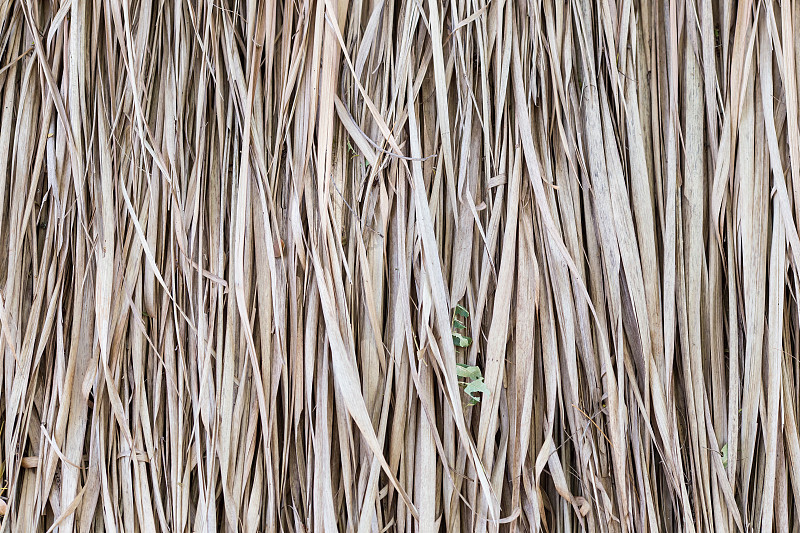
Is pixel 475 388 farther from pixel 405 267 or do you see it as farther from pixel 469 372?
pixel 405 267

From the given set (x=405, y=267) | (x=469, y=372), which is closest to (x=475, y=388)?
(x=469, y=372)

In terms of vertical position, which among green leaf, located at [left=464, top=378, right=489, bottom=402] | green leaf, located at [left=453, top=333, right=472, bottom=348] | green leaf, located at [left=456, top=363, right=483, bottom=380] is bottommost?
green leaf, located at [left=464, top=378, right=489, bottom=402]

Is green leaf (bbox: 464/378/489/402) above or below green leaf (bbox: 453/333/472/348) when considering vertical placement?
below

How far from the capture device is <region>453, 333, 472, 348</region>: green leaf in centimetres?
54

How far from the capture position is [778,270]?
0.55 metres

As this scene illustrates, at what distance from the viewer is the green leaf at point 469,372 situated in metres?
0.54

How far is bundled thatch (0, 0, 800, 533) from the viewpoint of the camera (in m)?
0.54

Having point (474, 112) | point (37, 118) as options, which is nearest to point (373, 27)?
point (474, 112)

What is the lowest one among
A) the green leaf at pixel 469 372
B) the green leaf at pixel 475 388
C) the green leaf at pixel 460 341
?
the green leaf at pixel 475 388

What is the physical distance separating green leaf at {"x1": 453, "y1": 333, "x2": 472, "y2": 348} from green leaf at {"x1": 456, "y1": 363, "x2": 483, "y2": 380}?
0.02m

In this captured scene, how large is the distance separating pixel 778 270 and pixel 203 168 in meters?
0.61

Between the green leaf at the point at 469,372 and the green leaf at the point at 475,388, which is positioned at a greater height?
the green leaf at the point at 469,372

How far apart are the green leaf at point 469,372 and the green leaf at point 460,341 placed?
0.02 m

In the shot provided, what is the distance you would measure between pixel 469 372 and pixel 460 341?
3 cm
